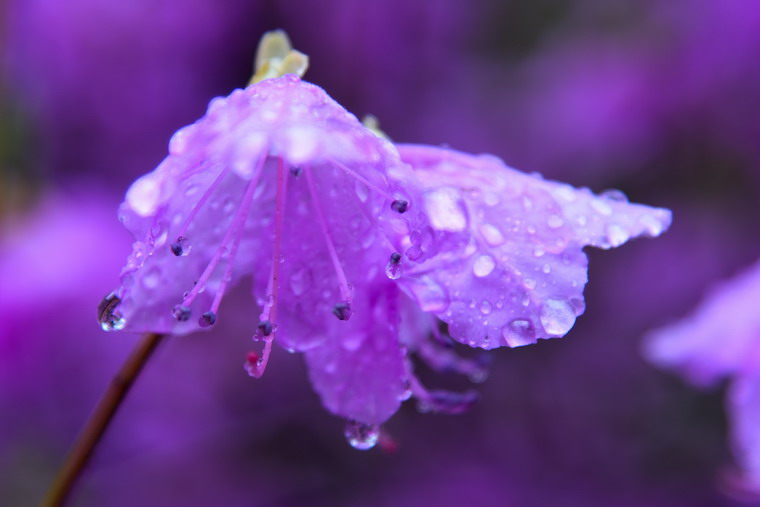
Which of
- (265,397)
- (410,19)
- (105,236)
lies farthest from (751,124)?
(105,236)

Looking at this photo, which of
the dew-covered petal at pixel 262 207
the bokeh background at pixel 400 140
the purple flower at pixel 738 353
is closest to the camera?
the dew-covered petal at pixel 262 207

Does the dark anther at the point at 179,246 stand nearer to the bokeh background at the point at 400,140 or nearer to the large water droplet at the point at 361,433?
the large water droplet at the point at 361,433

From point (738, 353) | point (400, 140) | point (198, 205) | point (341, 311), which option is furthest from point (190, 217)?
point (400, 140)

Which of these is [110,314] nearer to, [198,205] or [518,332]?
[198,205]

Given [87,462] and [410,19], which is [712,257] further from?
[87,462]

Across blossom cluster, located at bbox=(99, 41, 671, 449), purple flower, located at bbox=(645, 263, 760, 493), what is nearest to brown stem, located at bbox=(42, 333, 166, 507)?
blossom cluster, located at bbox=(99, 41, 671, 449)

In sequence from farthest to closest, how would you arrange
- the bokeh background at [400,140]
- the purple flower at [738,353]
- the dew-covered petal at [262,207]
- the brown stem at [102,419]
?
the bokeh background at [400,140], the purple flower at [738,353], the brown stem at [102,419], the dew-covered petal at [262,207]

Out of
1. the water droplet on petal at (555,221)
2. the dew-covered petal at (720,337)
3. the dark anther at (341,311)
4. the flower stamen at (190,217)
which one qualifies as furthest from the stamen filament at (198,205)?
the dew-covered petal at (720,337)
